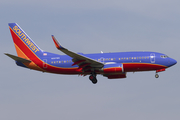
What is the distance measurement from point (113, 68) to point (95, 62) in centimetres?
279

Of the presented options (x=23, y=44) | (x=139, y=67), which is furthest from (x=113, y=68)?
(x=23, y=44)

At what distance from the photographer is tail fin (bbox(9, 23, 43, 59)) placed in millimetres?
57372

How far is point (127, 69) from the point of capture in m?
53.0

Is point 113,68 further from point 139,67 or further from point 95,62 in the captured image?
point 139,67

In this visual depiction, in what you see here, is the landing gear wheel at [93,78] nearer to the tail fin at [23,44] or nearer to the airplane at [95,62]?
the airplane at [95,62]

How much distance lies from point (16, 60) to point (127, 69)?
→ 17.5 meters

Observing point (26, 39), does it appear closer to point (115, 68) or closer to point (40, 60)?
point (40, 60)

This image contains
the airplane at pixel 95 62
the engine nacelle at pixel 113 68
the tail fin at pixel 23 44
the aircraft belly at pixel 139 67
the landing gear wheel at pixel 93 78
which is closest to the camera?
the engine nacelle at pixel 113 68

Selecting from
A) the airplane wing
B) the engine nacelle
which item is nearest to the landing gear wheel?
the airplane wing

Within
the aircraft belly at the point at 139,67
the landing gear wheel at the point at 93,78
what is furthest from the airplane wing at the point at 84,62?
the aircraft belly at the point at 139,67

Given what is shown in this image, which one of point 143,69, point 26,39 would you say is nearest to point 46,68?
point 26,39

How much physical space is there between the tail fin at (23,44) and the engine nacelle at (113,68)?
11.6 meters

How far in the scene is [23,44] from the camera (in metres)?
58.5

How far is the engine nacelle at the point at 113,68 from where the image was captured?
51.5 metres
